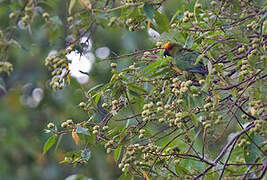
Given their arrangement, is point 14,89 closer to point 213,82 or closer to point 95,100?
point 95,100

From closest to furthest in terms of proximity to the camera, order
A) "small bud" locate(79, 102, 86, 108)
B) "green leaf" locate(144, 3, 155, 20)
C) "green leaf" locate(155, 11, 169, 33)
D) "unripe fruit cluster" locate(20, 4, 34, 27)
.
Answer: "unripe fruit cluster" locate(20, 4, 34, 27), "green leaf" locate(144, 3, 155, 20), "green leaf" locate(155, 11, 169, 33), "small bud" locate(79, 102, 86, 108)

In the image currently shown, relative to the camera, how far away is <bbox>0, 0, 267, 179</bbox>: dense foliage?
1.48 metres

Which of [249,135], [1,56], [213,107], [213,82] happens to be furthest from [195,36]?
[1,56]

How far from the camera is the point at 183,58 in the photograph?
1558 millimetres

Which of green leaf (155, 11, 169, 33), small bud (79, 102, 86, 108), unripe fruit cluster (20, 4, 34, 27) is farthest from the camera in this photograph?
small bud (79, 102, 86, 108)

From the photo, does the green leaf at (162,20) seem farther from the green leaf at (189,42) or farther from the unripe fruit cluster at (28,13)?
the unripe fruit cluster at (28,13)

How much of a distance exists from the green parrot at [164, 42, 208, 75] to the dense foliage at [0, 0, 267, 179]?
22 mm

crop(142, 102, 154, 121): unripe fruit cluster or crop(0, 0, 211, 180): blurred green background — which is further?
crop(0, 0, 211, 180): blurred green background

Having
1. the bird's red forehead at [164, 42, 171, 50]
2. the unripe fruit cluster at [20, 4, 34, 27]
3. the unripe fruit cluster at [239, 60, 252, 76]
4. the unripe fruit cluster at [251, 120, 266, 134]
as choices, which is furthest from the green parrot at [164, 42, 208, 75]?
the unripe fruit cluster at [20, 4, 34, 27]

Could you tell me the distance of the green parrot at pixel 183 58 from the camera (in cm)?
155

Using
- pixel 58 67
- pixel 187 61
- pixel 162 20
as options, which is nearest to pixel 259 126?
pixel 187 61

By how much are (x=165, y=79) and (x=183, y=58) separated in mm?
121

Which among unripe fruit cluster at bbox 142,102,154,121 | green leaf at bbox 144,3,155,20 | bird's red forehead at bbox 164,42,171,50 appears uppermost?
green leaf at bbox 144,3,155,20

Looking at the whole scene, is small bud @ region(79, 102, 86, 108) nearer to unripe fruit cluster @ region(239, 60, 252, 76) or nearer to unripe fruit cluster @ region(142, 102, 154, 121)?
unripe fruit cluster @ region(142, 102, 154, 121)
